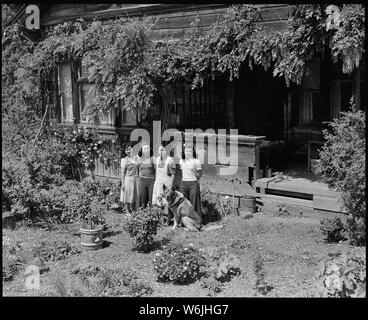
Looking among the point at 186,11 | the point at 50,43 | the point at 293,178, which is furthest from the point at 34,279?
the point at 50,43

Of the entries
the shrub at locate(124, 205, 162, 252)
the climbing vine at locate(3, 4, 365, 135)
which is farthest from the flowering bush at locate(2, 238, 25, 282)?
the climbing vine at locate(3, 4, 365, 135)

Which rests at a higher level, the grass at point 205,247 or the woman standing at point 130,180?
the woman standing at point 130,180

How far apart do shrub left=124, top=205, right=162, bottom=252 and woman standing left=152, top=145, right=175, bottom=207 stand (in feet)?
5.10

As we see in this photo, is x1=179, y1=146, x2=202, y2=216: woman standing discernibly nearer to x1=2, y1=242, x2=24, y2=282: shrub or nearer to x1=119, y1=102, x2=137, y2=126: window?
Result: x1=2, y1=242, x2=24, y2=282: shrub

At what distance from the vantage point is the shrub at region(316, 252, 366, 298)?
278 inches

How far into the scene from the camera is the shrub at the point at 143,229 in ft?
32.3

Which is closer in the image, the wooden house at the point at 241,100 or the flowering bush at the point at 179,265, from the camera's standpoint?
the flowering bush at the point at 179,265

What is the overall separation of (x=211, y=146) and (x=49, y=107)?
7.49 meters

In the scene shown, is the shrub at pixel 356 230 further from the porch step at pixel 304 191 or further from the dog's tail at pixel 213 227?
the dog's tail at pixel 213 227

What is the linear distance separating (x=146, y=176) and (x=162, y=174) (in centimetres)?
51

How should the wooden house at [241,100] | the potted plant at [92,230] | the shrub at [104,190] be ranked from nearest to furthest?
the potted plant at [92,230]
the shrub at [104,190]
the wooden house at [241,100]

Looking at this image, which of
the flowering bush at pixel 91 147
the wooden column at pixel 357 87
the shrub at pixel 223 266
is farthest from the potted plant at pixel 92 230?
the wooden column at pixel 357 87

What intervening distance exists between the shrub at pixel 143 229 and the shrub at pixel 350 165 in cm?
333
